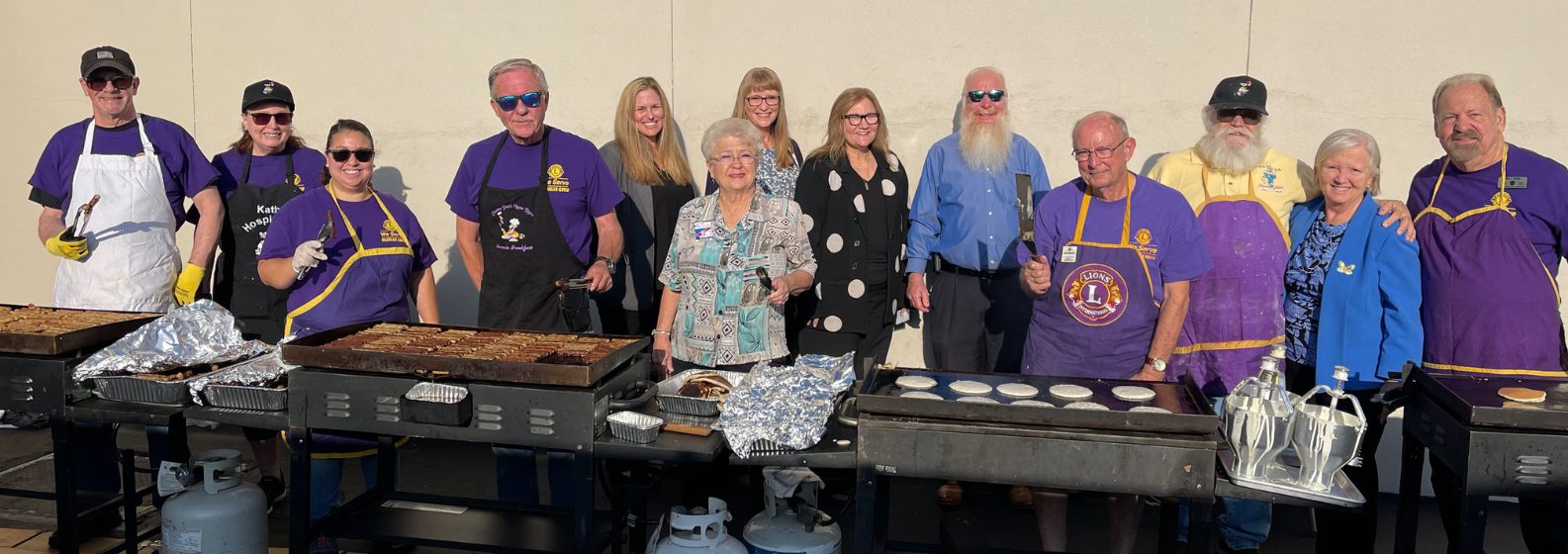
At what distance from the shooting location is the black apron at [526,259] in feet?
13.8

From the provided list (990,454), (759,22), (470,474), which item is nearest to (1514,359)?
(990,454)

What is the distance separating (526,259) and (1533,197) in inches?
156

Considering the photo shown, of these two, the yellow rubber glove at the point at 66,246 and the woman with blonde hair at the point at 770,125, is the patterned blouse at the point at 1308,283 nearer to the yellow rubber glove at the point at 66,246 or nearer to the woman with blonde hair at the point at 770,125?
the woman with blonde hair at the point at 770,125

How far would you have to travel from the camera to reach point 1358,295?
140 inches

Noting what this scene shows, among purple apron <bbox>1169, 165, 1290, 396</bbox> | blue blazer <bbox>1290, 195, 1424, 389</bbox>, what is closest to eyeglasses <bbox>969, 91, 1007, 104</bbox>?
purple apron <bbox>1169, 165, 1290, 396</bbox>

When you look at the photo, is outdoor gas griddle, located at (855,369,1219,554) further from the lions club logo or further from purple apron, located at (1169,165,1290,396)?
purple apron, located at (1169,165,1290,396)

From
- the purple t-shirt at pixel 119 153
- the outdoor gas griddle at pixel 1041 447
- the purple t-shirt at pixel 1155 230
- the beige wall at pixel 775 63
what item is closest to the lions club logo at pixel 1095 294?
the purple t-shirt at pixel 1155 230

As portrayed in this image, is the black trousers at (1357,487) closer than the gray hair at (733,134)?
Yes

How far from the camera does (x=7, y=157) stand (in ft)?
21.7

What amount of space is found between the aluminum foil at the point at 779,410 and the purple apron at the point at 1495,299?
2.39m

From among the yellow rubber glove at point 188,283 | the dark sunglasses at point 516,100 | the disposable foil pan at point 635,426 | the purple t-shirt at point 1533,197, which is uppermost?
the dark sunglasses at point 516,100

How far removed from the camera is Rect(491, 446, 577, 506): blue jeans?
3783 millimetres

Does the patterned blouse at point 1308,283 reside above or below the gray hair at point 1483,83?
below

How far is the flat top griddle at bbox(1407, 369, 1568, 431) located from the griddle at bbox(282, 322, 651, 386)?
97.7 inches
